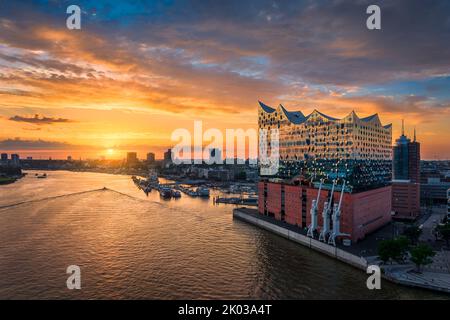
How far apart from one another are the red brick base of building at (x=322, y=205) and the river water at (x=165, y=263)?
3363mm

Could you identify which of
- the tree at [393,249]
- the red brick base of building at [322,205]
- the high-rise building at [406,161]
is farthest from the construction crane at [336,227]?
the high-rise building at [406,161]

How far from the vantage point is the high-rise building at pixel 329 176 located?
92.7ft

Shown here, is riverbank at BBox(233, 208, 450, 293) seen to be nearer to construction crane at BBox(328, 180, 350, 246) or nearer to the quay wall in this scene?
the quay wall

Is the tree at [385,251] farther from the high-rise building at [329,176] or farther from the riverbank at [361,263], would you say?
the high-rise building at [329,176]

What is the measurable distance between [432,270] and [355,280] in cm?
534

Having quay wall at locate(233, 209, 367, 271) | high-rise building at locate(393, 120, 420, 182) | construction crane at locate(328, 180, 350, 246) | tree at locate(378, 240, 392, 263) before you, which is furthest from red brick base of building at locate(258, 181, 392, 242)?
high-rise building at locate(393, 120, 420, 182)

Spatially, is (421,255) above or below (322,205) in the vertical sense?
below

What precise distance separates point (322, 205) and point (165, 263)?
49.5 feet

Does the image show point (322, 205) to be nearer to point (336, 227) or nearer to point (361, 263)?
point (336, 227)

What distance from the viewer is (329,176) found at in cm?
3045

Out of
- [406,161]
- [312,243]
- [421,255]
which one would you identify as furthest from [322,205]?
[406,161]

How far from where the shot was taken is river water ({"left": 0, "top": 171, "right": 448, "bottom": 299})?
18984 mm
